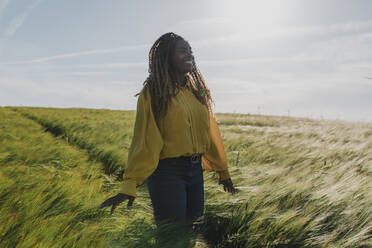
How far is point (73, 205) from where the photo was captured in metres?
1.98

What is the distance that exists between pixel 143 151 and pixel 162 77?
47 cm

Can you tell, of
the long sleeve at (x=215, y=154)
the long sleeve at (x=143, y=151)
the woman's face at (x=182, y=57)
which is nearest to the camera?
the long sleeve at (x=143, y=151)

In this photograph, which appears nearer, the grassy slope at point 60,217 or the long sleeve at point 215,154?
the grassy slope at point 60,217

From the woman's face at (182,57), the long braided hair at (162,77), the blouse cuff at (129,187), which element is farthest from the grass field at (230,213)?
the woman's face at (182,57)

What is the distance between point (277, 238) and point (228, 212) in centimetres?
42

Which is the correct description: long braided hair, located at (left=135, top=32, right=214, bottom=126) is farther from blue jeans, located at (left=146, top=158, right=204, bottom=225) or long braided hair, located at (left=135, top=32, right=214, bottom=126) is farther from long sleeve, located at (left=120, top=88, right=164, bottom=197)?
blue jeans, located at (left=146, top=158, right=204, bottom=225)

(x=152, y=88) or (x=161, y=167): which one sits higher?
(x=152, y=88)

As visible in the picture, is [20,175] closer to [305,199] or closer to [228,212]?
[228,212]

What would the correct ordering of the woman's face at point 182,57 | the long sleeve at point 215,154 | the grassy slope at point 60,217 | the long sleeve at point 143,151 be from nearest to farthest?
the grassy slope at point 60,217 → the long sleeve at point 143,151 → the woman's face at point 182,57 → the long sleeve at point 215,154

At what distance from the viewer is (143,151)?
5.02 ft

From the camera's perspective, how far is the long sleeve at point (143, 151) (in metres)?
1.53

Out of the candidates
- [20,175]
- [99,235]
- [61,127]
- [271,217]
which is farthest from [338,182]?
[61,127]

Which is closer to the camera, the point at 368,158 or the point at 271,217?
the point at 271,217

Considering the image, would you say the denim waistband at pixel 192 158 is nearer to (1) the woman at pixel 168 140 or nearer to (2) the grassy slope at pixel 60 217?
(1) the woman at pixel 168 140
